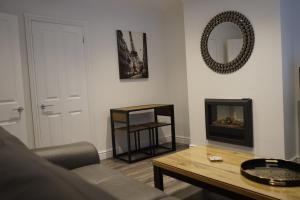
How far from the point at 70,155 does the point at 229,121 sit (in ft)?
8.04

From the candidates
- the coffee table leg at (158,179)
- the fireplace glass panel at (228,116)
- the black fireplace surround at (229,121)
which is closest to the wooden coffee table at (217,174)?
the coffee table leg at (158,179)

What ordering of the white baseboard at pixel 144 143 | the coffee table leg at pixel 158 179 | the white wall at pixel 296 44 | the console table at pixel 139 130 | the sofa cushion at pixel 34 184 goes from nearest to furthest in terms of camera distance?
the sofa cushion at pixel 34 184 → the coffee table leg at pixel 158 179 → the white wall at pixel 296 44 → the console table at pixel 139 130 → the white baseboard at pixel 144 143

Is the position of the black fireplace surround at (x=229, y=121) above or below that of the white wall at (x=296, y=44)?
below

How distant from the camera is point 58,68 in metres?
3.52

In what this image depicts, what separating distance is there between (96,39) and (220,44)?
76.3 inches

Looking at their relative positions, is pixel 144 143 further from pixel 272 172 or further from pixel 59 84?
pixel 272 172

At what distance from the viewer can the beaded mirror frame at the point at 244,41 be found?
3319 millimetres

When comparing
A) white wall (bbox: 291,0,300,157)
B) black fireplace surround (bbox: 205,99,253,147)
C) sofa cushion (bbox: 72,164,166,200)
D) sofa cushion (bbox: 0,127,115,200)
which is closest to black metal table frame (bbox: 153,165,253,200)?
sofa cushion (bbox: 72,164,166,200)

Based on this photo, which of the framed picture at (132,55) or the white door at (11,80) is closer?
the white door at (11,80)

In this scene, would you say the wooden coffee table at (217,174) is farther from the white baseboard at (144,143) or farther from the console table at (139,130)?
the white baseboard at (144,143)

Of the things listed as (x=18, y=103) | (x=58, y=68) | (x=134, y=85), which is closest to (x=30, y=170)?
(x=18, y=103)

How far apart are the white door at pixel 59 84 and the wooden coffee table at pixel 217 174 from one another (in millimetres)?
1912

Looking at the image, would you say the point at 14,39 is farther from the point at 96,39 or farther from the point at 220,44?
the point at 220,44

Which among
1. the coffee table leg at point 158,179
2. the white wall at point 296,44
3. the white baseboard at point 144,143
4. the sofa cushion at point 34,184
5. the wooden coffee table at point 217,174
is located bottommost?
the white baseboard at point 144,143
